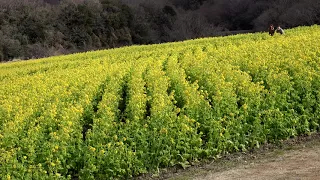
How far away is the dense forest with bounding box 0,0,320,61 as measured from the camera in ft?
177

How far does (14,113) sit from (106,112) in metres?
2.24

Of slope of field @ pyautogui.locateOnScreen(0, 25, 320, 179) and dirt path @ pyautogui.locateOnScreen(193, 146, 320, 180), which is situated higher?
slope of field @ pyautogui.locateOnScreen(0, 25, 320, 179)

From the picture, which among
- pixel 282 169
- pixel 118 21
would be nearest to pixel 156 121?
pixel 282 169

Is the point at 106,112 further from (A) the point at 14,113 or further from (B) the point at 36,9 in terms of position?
(B) the point at 36,9

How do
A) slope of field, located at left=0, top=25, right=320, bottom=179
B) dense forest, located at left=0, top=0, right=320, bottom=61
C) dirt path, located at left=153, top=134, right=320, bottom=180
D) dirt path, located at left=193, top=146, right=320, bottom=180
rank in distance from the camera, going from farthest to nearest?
dense forest, located at left=0, top=0, right=320, bottom=61
slope of field, located at left=0, top=25, right=320, bottom=179
dirt path, located at left=153, top=134, right=320, bottom=180
dirt path, located at left=193, top=146, right=320, bottom=180

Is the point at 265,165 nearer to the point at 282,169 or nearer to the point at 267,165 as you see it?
the point at 267,165

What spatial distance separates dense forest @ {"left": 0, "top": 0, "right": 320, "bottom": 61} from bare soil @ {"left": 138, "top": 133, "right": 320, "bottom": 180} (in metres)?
40.0

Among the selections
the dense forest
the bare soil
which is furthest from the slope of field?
the dense forest

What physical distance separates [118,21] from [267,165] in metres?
62.0

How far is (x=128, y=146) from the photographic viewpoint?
8.25m

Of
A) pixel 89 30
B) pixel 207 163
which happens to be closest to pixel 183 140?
pixel 207 163

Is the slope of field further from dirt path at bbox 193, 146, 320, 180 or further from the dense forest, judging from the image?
the dense forest

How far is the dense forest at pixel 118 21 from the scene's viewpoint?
177 ft

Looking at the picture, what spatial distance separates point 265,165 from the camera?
308 inches
